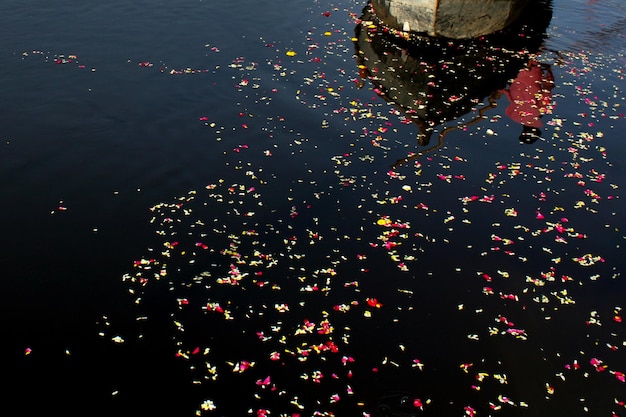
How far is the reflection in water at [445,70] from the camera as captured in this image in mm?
14055

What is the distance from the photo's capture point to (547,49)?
705 inches

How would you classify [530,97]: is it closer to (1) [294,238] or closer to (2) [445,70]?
(2) [445,70]

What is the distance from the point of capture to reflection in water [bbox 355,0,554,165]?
14.1m

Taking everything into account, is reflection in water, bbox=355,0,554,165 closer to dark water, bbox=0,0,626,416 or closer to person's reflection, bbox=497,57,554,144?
person's reflection, bbox=497,57,554,144

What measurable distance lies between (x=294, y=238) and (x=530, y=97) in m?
9.01

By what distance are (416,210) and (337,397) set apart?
4.55 m

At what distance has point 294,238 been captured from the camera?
31.7 feet

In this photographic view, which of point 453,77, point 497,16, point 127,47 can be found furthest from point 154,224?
point 497,16

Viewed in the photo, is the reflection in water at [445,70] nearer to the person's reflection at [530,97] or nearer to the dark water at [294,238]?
the person's reflection at [530,97]

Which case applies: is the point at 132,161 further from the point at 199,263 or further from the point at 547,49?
the point at 547,49

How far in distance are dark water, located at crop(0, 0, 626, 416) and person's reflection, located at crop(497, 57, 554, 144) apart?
267mm

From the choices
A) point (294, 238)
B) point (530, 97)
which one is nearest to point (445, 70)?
point (530, 97)

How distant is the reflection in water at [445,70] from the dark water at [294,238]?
167 millimetres

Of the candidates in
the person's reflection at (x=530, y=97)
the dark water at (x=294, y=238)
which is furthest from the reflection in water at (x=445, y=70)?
the dark water at (x=294, y=238)
